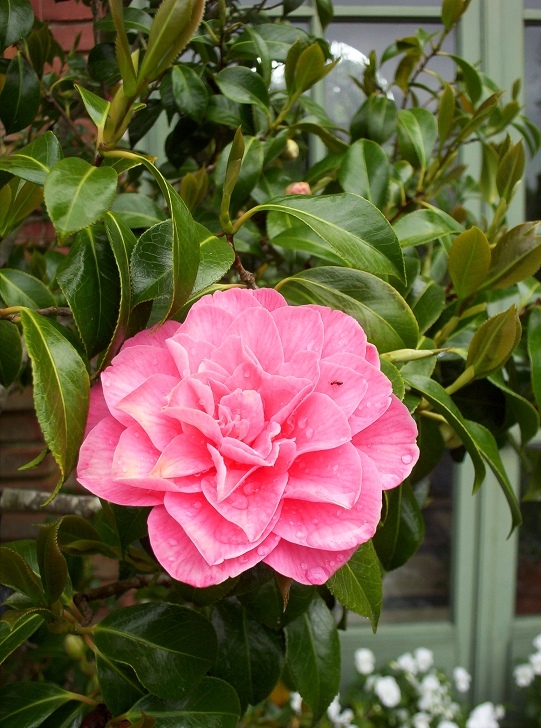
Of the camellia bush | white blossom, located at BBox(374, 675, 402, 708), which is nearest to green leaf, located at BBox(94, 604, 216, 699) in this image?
the camellia bush

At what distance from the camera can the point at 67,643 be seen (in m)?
0.87

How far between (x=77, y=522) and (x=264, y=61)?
0.58 m

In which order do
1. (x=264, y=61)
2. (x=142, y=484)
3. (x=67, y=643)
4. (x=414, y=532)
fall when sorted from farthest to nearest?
(x=67, y=643), (x=264, y=61), (x=414, y=532), (x=142, y=484)

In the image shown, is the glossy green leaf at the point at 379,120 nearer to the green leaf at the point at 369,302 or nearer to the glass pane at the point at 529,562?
the green leaf at the point at 369,302

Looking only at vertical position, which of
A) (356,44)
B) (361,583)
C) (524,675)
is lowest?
(524,675)

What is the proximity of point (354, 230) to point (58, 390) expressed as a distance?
0.23 m

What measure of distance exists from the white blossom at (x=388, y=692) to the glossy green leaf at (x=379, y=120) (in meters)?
1.59

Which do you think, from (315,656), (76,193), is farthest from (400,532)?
(76,193)

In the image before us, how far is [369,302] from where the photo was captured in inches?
18.0

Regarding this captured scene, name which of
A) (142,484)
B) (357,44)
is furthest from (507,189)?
(357,44)

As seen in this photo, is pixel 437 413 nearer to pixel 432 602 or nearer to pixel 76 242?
pixel 76 242

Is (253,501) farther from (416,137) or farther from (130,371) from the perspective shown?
(416,137)

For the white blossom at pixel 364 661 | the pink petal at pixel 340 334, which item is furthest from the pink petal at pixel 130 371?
the white blossom at pixel 364 661

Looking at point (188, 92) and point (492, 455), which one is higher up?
point (188, 92)
